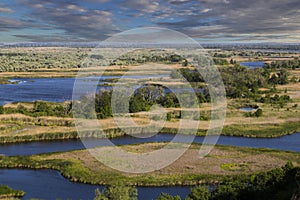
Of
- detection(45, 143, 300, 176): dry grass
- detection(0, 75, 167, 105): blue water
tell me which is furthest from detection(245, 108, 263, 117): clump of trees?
detection(0, 75, 167, 105): blue water

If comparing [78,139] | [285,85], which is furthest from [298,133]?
[285,85]

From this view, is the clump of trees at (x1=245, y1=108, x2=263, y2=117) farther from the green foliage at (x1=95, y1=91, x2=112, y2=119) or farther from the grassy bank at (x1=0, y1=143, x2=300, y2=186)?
the green foliage at (x1=95, y1=91, x2=112, y2=119)

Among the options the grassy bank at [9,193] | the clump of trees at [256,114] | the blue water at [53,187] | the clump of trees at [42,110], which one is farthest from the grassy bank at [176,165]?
the clump of trees at [256,114]

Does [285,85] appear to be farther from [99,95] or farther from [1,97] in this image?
[1,97]

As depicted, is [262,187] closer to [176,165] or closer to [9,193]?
[176,165]

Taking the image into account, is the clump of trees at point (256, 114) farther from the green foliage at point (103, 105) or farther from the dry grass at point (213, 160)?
the green foliage at point (103, 105)
